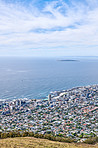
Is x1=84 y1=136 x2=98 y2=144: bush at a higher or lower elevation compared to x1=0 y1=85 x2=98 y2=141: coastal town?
lower

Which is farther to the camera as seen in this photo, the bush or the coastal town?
the coastal town

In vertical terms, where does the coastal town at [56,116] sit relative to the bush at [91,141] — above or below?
above

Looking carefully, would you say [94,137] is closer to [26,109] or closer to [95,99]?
[26,109]

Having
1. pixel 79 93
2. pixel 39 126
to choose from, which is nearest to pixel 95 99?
pixel 79 93

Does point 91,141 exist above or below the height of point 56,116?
below

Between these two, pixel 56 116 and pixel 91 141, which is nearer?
pixel 91 141

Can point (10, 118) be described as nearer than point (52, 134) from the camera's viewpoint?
No

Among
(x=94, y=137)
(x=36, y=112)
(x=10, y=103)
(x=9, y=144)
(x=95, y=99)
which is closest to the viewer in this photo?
(x=9, y=144)

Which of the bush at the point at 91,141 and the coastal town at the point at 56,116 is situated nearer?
the bush at the point at 91,141
